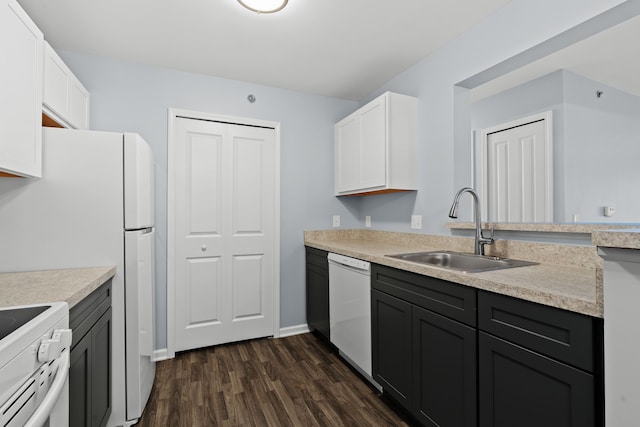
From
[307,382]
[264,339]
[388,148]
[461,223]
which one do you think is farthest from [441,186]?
[264,339]

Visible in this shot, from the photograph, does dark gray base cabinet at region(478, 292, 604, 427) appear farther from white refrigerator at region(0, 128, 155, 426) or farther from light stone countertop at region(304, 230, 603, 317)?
white refrigerator at region(0, 128, 155, 426)

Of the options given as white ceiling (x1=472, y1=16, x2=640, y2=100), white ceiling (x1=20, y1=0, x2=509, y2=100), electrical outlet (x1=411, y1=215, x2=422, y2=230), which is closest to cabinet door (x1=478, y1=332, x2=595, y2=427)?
electrical outlet (x1=411, y1=215, x2=422, y2=230)

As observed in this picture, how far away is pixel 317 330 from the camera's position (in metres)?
2.97

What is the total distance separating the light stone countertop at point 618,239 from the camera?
792 mm

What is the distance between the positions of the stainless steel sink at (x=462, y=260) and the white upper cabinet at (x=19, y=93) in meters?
1.94

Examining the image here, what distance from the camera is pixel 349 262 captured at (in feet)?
7.32

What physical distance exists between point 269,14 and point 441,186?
169 cm

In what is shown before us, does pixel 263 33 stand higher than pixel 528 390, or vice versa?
pixel 263 33

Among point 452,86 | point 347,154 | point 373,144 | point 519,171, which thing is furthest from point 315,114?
point 519,171

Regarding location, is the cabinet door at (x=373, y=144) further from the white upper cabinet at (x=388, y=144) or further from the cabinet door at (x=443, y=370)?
the cabinet door at (x=443, y=370)

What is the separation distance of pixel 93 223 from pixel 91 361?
696mm

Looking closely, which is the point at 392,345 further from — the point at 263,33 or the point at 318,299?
the point at 263,33

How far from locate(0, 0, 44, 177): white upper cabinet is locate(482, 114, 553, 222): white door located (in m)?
3.73

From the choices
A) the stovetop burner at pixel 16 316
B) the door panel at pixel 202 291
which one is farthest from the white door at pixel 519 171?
the stovetop burner at pixel 16 316
